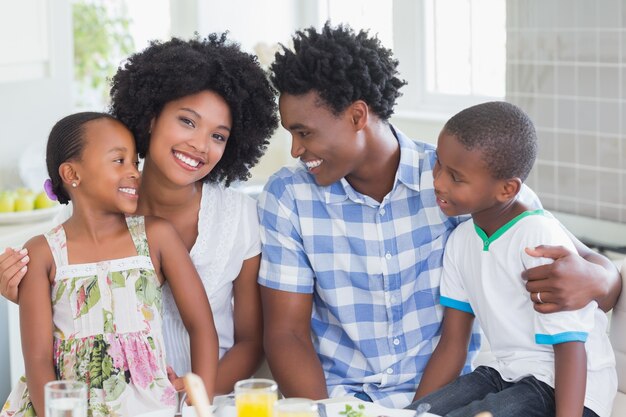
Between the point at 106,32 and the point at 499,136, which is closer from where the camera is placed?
the point at 499,136

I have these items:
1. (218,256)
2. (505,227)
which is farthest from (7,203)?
(505,227)

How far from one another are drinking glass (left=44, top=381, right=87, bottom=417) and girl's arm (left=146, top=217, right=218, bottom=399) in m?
0.67

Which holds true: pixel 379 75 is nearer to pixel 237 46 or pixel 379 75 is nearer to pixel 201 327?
pixel 237 46

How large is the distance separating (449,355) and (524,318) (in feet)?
0.71

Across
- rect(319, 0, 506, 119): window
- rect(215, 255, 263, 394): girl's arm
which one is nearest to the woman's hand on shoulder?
rect(215, 255, 263, 394): girl's arm

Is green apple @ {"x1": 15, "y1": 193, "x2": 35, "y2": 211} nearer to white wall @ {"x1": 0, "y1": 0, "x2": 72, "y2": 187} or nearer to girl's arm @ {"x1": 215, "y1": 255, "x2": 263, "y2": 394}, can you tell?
white wall @ {"x1": 0, "y1": 0, "x2": 72, "y2": 187}

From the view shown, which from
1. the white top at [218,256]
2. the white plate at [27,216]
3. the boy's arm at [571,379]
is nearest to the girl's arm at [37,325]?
the white top at [218,256]

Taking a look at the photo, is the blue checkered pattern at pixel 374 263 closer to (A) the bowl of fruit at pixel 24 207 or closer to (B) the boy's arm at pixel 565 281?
(B) the boy's arm at pixel 565 281

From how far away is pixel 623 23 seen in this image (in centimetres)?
279

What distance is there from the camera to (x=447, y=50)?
4164 mm

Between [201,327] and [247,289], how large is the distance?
221mm

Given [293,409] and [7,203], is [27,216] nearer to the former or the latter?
[7,203]

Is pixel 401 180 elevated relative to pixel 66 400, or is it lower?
elevated

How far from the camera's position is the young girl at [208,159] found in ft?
6.56
